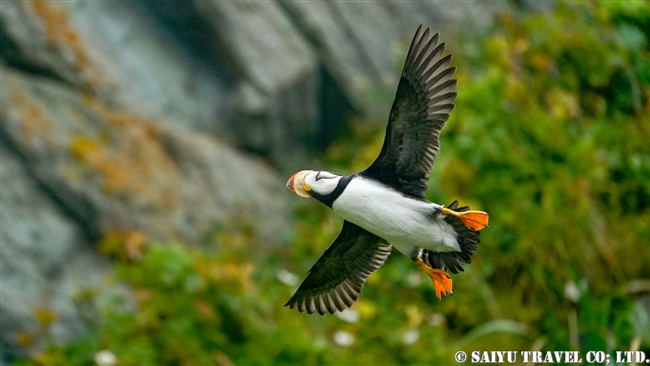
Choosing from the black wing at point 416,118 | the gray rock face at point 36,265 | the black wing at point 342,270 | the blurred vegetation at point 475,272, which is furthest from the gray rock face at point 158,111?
the black wing at point 416,118

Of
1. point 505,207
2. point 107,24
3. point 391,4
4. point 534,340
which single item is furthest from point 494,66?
point 107,24

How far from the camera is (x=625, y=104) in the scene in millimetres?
5348

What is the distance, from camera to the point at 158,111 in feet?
17.3

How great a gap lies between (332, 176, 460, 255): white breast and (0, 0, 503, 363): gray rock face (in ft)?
9.82

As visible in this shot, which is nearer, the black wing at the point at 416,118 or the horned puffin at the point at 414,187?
the horned puffin at the point at 414,187

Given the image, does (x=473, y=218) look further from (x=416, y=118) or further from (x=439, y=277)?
(x=416, y=118)

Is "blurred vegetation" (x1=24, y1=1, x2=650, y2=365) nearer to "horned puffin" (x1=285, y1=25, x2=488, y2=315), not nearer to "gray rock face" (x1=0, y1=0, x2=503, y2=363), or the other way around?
"gray rock face" (x1=0, y1=0, x2=503, y2=363)

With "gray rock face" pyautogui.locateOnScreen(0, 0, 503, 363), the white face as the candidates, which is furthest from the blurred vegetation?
the white face

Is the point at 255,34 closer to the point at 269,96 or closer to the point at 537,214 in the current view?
the point at 269,96

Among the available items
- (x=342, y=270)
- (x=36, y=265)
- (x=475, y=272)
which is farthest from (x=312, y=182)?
(x=36, y=265)

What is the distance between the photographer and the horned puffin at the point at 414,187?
1784mm

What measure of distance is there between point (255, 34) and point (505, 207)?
2266 millimetres

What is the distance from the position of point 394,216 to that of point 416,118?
1.15 ft

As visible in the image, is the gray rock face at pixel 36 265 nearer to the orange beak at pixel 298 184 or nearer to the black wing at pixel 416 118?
the black wing at pixel 416 118
